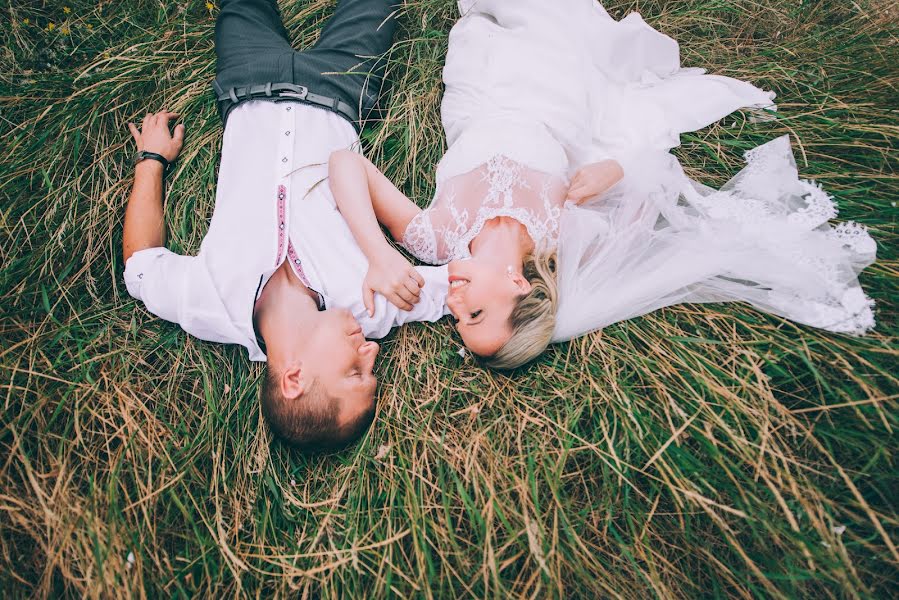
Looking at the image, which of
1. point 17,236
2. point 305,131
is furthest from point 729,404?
point 17,236

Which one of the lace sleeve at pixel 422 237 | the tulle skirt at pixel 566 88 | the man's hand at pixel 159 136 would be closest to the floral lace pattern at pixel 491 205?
the lace sleeve at pixel 422 237

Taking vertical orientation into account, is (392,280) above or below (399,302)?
above

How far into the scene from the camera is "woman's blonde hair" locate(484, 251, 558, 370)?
2111 mm

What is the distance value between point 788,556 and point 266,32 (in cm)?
350

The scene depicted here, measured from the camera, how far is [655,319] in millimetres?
2236

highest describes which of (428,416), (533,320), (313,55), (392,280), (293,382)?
(313,55)

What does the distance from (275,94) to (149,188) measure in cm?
88

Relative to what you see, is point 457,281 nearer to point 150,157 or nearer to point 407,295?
point 407,295

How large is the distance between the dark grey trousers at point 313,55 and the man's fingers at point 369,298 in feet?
3.45

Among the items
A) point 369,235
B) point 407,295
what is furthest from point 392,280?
point 369,235

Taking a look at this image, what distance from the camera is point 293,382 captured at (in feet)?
6.79

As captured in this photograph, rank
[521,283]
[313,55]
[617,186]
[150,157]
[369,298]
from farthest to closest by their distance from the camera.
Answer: [150,157]
[313,55]
[617,186]
[369,298]
[521,283]

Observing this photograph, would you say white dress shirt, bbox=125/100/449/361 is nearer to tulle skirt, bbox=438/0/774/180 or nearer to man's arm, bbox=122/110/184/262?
man's arm, bbox=122/110/184/262

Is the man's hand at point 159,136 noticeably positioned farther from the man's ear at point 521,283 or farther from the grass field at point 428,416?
the man's ear at point 521,283
